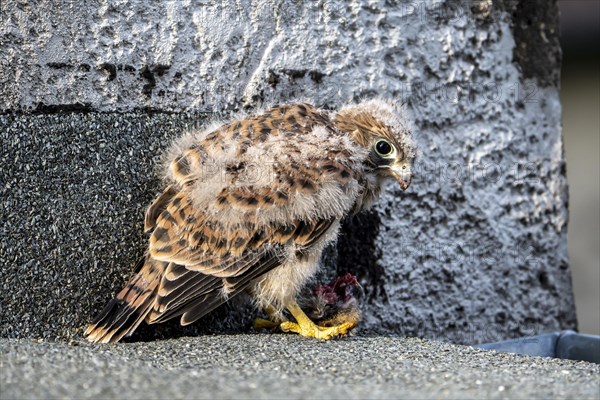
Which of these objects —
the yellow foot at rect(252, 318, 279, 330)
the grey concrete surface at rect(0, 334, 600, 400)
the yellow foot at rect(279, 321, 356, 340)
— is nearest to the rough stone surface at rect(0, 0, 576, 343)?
the yellow foot at rect(252, 318, 279, 330)

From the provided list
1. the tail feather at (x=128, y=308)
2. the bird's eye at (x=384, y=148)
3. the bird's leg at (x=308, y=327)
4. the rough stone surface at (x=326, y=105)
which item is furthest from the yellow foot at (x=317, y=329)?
the bird's eye at (x=384, y=148)

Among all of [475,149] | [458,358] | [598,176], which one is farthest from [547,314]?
[598,176]

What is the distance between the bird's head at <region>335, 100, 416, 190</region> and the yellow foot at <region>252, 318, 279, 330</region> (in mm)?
638

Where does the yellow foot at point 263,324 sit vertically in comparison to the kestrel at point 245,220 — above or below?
below

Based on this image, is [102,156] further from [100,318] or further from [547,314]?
[547,314]

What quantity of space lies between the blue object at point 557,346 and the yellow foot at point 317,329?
0.65 m

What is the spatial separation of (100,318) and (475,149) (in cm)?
169

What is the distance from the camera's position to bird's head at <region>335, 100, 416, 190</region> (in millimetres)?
3251

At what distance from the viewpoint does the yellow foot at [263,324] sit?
10.8 feet

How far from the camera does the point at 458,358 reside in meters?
Answer: 2.82

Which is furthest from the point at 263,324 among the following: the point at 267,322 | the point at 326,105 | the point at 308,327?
the point at 326,105

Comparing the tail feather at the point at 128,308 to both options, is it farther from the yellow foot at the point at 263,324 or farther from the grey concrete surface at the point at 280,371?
the yellow foot at the point at 263,324

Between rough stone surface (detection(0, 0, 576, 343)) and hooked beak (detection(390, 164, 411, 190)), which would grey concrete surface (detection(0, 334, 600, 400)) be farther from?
hooked beak (detection(390, 164, 411, 190))

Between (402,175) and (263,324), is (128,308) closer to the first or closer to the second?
(263,324)
